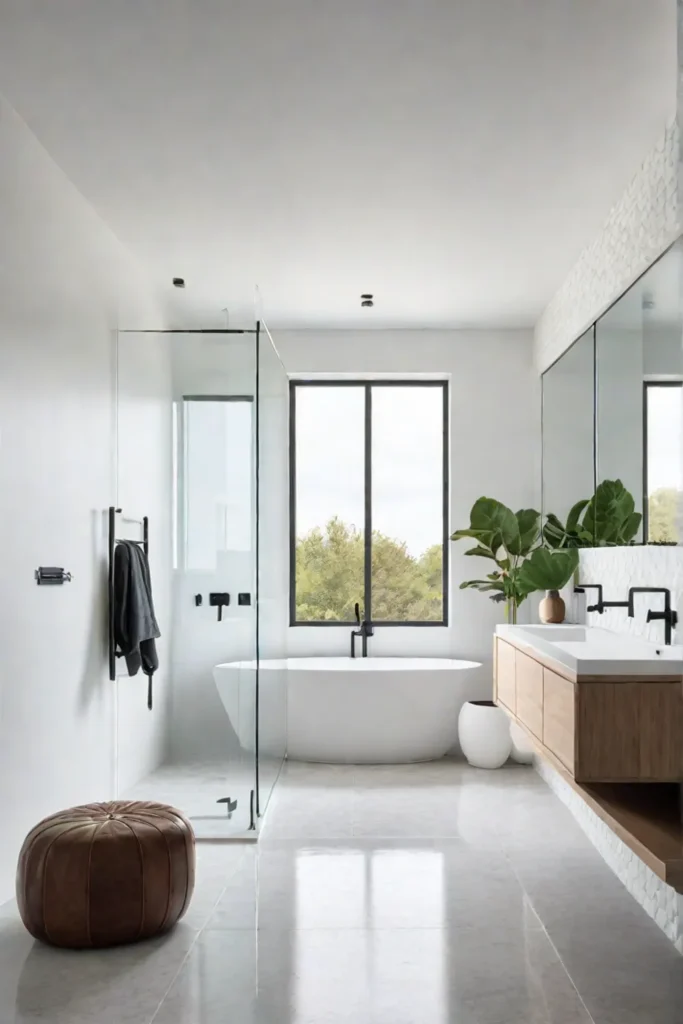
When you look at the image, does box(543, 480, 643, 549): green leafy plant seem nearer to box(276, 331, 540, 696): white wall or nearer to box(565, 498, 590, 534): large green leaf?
box(565, 498, 590, 534): large green leaf

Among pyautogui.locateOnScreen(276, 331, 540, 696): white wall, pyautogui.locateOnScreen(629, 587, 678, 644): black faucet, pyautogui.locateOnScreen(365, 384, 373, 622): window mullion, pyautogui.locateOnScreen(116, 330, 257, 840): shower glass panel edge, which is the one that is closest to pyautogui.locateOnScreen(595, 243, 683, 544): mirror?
pyautogui.locateOnScreen(629, 587, 678, 644): black faucet

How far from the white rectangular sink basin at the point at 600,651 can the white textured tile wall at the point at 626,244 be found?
146 cm

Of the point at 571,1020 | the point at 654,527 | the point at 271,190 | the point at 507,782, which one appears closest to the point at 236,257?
the point at 271,190

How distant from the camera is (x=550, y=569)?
5.02 m

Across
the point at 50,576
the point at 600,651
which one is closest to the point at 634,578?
the point at 600,651

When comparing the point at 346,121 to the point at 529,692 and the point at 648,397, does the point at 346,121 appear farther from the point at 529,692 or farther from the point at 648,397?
the point at 529,692

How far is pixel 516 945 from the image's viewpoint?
3143 millimetres

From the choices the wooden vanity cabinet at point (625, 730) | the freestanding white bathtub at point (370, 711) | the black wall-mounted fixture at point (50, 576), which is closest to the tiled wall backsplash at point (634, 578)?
the wooden vanity cabinet at point (625, 730)

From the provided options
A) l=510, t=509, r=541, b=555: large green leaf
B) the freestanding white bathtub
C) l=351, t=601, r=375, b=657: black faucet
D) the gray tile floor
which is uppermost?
l=510, t=509, r=541, b=555: large green leaf

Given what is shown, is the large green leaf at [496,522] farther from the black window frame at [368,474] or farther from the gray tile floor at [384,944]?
the gray tile floor at [384,944]

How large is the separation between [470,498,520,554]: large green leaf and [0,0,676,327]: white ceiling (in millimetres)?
1424

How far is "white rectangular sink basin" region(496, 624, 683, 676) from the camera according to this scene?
9.65 ft

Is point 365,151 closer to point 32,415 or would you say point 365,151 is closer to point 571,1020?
point 32,415

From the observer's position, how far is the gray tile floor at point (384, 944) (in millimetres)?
2682
